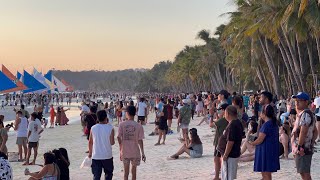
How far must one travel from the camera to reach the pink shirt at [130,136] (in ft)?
28.1

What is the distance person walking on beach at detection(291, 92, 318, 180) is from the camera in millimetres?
7020

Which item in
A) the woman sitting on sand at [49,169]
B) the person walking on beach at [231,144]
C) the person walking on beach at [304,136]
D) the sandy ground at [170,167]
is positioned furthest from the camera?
the sandy ground at [170,167]

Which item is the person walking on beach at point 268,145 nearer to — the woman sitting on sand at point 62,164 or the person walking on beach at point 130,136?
the person walking on beach at point 130,136

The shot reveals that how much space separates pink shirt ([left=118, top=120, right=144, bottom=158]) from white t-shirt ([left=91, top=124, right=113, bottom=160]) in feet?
1.46

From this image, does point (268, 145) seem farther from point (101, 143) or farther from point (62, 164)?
point (62, 164)

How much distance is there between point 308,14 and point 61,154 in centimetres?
1861

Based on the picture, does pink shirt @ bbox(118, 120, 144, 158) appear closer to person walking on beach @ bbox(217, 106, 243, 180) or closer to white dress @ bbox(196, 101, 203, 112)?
person walking on beach @ bbox(217, 106, 243, 180)

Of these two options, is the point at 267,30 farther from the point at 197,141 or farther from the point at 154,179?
the point at 154,179

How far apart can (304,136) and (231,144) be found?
1.17 metres

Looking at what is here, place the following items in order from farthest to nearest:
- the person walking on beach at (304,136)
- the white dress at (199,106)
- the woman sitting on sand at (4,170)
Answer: the white dress at (199,106)
the person walking on beach at (304,136)
the woman sitting on sand at (4,170)

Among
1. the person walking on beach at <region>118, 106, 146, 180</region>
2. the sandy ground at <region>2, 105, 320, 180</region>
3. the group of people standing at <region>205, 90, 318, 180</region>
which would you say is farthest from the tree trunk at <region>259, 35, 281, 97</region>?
the person walking on beach at <region>118, 106, 146, 180</region>

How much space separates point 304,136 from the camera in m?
7.00

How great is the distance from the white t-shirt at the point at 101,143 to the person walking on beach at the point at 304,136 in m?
2.95

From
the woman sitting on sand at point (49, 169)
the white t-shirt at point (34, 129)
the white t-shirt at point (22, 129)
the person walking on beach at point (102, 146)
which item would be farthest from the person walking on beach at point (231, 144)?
the white t-shirt at point (22, 129)
